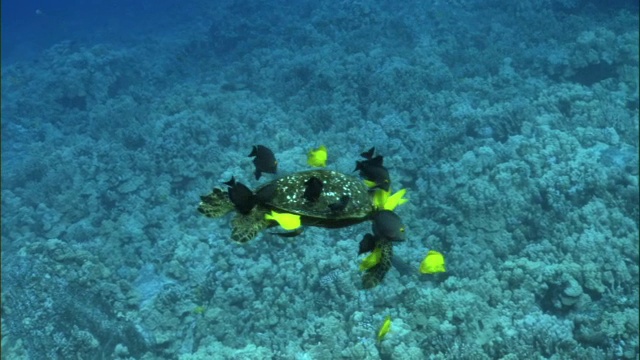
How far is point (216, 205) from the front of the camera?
406 centimetres

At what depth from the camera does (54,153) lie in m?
13.9

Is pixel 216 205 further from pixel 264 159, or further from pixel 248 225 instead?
pixel 264 159

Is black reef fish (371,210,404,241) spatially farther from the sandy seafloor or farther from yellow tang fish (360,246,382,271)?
the sandy seafloor

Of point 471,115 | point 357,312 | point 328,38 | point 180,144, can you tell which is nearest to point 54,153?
point 180,144

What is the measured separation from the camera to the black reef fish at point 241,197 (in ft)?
12.0

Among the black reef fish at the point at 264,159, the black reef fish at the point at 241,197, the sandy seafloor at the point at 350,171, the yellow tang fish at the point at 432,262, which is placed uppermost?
the black reef fish at the point at 241,197

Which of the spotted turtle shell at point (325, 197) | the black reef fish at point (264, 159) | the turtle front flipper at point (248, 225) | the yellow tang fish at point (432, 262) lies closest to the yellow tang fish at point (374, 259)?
the spotted turtle shell at point (325, 197)

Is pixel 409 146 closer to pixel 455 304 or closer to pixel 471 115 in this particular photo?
pixel 471 115

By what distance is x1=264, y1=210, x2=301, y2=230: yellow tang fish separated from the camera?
354cm

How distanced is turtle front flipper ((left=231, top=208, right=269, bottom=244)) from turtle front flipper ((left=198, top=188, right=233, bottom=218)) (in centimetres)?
21

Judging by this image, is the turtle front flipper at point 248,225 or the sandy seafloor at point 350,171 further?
the sandy seafloor at point 350,171

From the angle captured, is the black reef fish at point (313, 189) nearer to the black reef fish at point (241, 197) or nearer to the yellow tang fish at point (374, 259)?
the black reef fish at point (241, 197)

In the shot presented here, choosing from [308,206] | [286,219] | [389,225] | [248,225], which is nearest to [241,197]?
[248,225]

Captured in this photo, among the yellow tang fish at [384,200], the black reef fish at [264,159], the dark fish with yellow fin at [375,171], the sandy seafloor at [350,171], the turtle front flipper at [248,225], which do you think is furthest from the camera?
the sandy seafloor at [350,171]
